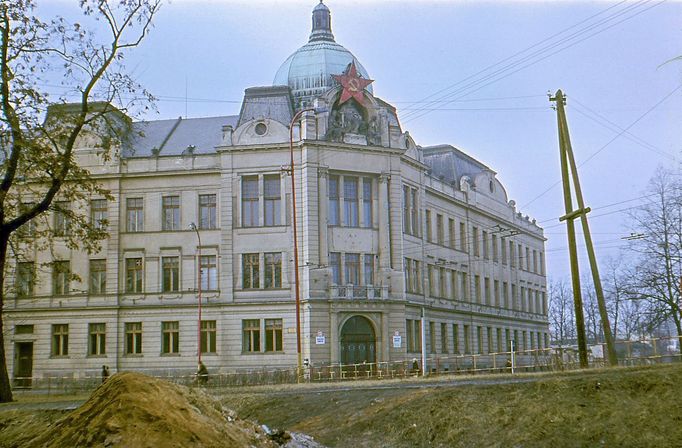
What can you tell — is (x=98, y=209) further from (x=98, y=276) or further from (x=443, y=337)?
(x=443, y=337)

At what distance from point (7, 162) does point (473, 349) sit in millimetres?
50394

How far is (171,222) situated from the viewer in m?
59.3

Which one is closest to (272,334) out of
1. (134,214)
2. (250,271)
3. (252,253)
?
(250,271)

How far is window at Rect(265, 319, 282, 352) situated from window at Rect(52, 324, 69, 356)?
1454cm

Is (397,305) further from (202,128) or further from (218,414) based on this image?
(218,414)

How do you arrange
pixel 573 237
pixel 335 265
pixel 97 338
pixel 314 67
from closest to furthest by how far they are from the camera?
pixel 573 237
pixel 335 265
pixel 97 338
pixel 314 67

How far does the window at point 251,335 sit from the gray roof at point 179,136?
1316cm

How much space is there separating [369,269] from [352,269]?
129cm

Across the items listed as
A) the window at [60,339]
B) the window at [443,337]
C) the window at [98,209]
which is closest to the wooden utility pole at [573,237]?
the window at [443,337]

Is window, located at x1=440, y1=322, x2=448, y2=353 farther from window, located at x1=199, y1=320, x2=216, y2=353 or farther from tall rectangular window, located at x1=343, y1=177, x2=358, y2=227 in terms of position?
window, located at x1=199, y1=320, x2=216, y2=353

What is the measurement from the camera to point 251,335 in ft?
185

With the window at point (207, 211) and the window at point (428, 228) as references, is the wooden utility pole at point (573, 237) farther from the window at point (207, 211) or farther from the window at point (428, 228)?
the window at point (428, 228)

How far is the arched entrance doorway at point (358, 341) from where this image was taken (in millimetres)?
55312

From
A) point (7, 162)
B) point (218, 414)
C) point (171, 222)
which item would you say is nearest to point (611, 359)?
point (218, 414)
